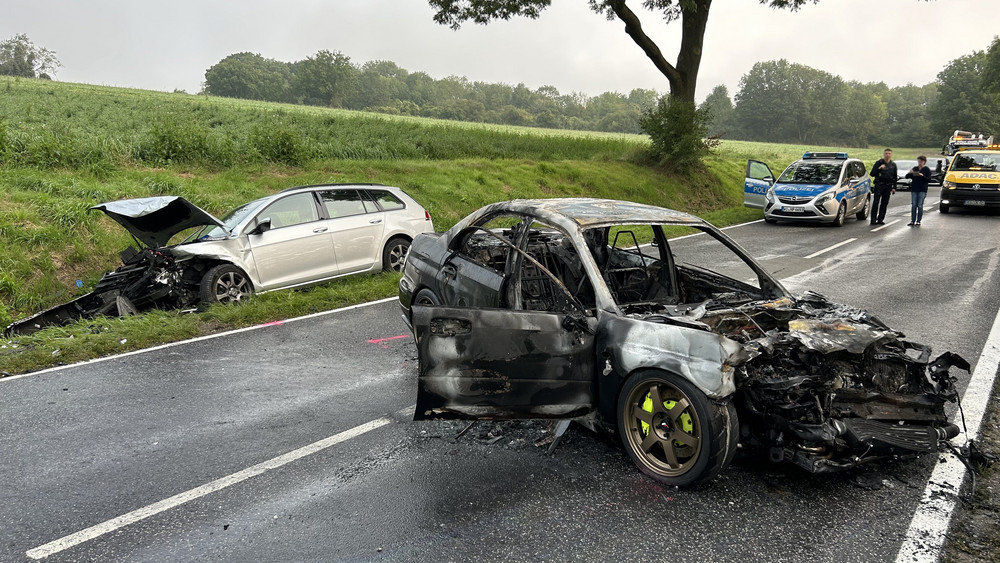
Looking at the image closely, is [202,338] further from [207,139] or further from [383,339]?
[207,139]

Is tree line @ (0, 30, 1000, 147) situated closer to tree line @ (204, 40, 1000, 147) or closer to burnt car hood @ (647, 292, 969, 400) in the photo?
tree line @ (204, 40, 1000, 147)

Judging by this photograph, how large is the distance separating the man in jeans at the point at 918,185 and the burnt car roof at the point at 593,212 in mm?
13808

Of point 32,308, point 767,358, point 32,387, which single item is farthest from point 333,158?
point 767,358

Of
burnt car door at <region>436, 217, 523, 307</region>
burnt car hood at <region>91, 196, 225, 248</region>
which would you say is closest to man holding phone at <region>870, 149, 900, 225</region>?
burnt car door at <region>436, 217, 523, 307</region>

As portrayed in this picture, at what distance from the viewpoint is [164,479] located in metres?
3.86

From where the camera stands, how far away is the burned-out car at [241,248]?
322 inches

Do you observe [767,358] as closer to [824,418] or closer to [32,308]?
[824,418]

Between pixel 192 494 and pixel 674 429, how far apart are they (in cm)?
280

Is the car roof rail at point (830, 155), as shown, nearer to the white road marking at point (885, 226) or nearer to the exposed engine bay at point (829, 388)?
the white road marking at point (885, 226)

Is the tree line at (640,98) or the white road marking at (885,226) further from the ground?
the tree line at (640,98)

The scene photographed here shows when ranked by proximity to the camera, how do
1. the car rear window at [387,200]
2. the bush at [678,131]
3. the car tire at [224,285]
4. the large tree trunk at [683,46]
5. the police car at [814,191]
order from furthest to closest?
the large tree trunk at [683,46] → the bush at [678,131] → the police car at [814,191] → the car rear window at [387,200] → the car tire at [224,285]

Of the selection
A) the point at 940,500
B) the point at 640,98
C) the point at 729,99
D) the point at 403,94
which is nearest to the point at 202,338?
the point at 940,500

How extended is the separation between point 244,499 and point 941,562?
3.58 metres

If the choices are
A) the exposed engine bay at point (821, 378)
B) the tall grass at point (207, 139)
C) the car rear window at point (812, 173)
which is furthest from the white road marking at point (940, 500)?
the tall grass at point (207, 139)
